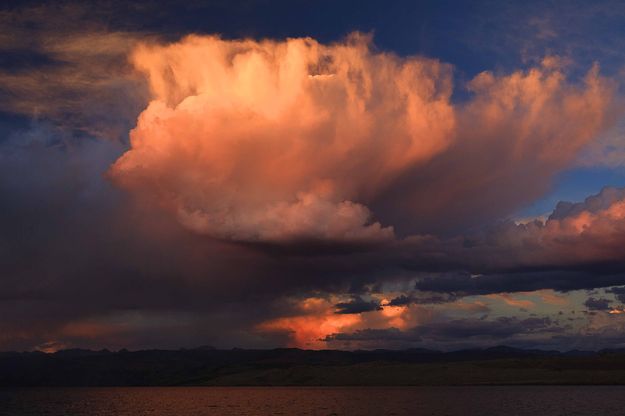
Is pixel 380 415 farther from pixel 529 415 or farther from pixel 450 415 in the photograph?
pixel 529 415

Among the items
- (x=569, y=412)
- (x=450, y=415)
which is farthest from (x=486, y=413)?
(x=569, y=412)

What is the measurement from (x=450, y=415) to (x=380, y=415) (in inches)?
831

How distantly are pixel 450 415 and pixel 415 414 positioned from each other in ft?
34.4

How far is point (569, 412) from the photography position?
200 meters

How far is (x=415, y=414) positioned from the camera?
198m

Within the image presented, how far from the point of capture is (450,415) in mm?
197125

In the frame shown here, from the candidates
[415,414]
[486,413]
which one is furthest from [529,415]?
[415,414]

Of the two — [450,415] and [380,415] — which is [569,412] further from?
[380,415]

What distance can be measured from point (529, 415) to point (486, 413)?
1339 cm

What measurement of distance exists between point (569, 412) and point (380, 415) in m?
58.0

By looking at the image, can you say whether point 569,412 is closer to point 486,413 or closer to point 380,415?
point 486,413

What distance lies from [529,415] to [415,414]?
1308 inches

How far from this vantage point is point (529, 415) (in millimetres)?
191125

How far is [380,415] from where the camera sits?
199875 mm
